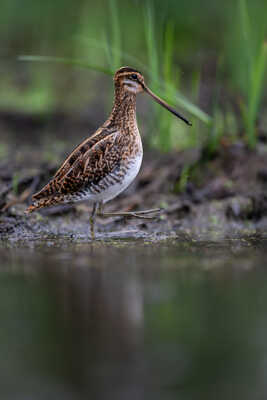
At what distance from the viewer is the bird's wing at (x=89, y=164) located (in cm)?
532

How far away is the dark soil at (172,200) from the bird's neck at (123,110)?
0.87 meters

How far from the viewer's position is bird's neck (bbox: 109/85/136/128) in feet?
18.3

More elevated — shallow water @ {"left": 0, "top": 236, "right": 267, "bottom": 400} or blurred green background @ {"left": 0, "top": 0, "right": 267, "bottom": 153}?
blurred green background @ {"left": 0, "top": 0, "right": 267, "bottom": 153}

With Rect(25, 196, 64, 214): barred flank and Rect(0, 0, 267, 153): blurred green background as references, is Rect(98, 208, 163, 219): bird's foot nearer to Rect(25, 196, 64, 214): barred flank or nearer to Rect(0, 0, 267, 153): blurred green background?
Rect(25, 196, 64, 214): barred flank

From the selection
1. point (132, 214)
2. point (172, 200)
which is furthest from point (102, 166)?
point (172, 200)

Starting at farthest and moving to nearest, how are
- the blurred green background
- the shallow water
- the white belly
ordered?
the blurred green background < the white belly < the shallow water

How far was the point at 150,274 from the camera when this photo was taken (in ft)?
14.0

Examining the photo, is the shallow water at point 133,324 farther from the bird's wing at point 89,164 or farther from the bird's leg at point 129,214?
the bird's leg at point 129,214

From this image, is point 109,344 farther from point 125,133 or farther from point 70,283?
point 125,133

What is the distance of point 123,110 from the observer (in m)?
5.61

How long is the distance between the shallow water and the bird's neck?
1.11 meters

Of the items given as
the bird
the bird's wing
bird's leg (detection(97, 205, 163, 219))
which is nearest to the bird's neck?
the bird

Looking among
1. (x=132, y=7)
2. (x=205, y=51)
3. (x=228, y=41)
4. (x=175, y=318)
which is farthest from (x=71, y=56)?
(x=175, y=318)

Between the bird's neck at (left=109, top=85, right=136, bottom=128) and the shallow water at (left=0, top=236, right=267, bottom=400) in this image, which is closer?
the shallow water at (left=0, top=236, right=267, bottom=400)
